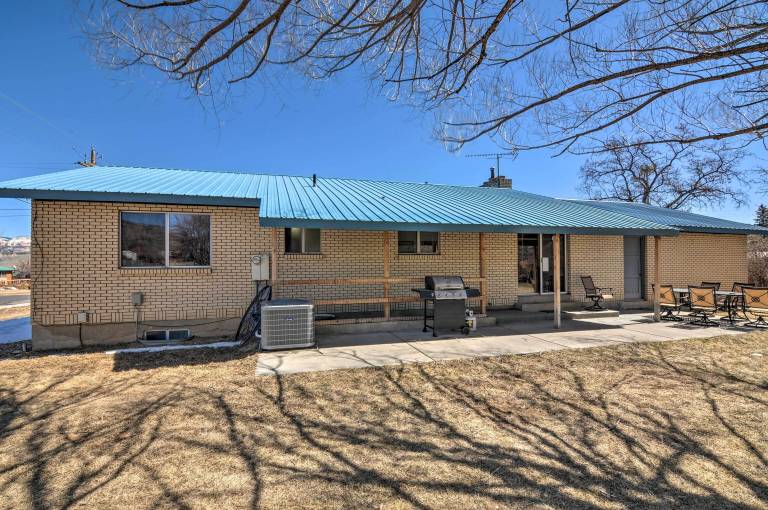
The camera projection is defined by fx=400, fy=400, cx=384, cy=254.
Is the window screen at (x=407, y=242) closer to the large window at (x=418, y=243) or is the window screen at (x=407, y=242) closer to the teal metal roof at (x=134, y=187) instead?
the large window at (x=418, y=243)

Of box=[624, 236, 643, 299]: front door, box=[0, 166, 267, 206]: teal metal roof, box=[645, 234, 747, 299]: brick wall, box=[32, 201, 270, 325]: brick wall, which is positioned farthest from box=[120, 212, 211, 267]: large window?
box=[645, 234, 747, 299]: brick wall

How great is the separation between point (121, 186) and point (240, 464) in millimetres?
7071

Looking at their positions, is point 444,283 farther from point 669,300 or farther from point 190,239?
point 669,300

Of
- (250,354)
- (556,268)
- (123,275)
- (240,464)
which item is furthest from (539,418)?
(123,275)

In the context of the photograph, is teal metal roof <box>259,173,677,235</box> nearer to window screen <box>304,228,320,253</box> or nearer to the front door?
window screen <box>304,228,320,253</box>

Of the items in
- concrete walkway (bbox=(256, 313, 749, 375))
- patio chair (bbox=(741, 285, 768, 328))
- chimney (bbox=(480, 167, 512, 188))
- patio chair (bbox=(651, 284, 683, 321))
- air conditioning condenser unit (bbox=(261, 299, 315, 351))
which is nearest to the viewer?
concrete walkway (bbox=(256, 313, 749, 375))

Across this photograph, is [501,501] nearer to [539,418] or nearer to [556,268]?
[539,418]

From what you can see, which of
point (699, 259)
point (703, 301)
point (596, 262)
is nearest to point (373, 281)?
point (596, 262)

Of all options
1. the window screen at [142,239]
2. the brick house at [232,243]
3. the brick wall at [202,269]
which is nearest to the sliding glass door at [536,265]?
the brick house at [232,243]

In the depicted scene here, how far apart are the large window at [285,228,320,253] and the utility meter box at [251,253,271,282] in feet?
3.90

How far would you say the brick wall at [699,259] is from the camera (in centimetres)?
1420

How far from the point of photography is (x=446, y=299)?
8.91 metres

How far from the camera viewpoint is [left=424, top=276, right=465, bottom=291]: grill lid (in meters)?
8.88

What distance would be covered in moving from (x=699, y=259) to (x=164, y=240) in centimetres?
1733
